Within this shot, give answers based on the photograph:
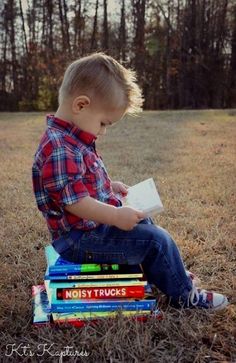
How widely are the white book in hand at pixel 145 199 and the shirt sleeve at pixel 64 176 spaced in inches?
10.5

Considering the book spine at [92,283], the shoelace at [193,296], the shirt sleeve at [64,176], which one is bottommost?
the shoelace at [193,296]

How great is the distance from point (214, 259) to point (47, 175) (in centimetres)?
105

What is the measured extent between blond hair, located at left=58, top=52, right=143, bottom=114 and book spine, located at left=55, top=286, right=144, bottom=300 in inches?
27.0

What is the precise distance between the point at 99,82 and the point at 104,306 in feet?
2.72

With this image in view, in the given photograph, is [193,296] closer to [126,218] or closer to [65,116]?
[126,218]

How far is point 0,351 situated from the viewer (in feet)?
5.26

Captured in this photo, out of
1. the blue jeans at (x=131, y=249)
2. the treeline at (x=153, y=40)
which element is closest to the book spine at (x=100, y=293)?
the blue jeans at (x=131, y=249)

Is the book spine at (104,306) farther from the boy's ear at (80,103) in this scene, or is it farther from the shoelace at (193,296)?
the boy's ear at (80,103)

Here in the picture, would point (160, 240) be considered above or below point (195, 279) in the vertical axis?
above

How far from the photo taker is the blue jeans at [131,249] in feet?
6.01

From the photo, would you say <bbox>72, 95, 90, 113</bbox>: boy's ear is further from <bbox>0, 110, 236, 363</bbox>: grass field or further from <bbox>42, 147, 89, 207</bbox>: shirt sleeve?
<bbox>0, 110, 236, 363</bbox>: grass field

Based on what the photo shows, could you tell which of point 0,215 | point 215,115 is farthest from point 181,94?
point 0,215

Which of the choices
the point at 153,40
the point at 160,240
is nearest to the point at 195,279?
the point at 160,240

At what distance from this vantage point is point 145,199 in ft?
6.43
